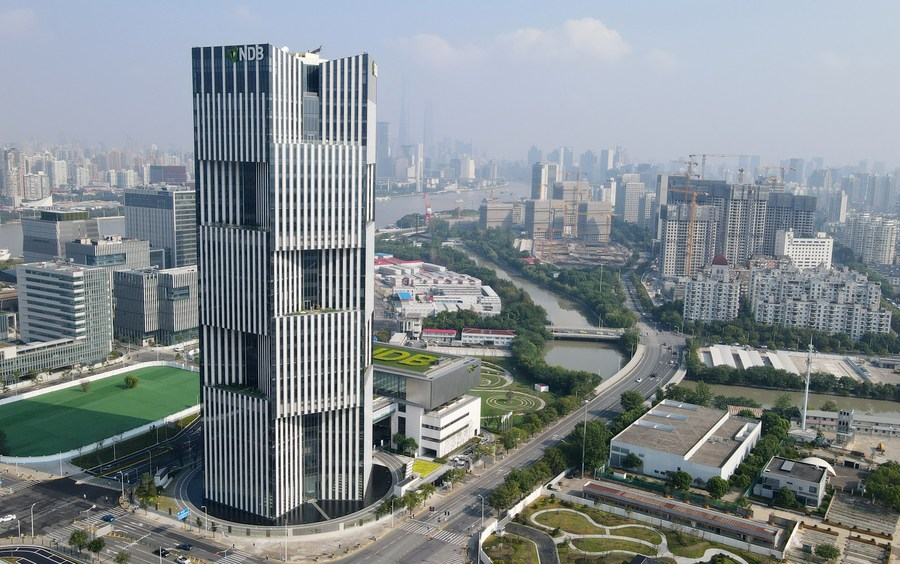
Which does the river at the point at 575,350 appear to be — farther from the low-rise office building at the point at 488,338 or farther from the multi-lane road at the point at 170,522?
the multi-lane road at the point at 170,522

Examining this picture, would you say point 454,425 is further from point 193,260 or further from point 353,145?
point 193,260

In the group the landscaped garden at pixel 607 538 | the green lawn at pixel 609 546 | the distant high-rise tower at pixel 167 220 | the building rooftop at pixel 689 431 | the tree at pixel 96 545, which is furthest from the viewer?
the distant high-rise tower at pixel 167 220

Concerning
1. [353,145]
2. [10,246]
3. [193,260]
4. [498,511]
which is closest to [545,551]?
[498,511]

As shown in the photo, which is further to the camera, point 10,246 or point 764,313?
point 10,246

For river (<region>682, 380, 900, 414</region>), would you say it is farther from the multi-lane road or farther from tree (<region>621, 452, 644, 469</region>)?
the multi-lane road

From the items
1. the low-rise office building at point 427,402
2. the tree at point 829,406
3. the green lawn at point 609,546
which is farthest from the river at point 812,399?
the green lawn at point 609,546

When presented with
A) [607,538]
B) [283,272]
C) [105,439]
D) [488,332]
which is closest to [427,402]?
[607,538]

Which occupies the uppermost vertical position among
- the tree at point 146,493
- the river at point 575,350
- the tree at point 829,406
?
the tree at point 146,493

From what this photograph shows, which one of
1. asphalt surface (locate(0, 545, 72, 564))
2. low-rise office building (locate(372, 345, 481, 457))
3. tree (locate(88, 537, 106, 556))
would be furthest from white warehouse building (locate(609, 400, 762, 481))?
asphalt surface (locate(0, 545, 72, 564))
